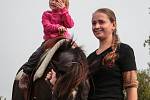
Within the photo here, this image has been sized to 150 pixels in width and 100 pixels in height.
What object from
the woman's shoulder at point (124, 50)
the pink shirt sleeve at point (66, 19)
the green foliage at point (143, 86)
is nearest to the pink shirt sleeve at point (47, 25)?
the pink shirt sleeve at point (66, 19)

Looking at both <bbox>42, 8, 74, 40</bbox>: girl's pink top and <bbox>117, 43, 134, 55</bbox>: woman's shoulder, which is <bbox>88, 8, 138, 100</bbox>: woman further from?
<bbox>42, 8, 74, 40</bbox>: girl's pink top

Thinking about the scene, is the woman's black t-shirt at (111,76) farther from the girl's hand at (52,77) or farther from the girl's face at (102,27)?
the girl's hand at (52,77)

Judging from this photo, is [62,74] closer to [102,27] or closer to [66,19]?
[102,27]

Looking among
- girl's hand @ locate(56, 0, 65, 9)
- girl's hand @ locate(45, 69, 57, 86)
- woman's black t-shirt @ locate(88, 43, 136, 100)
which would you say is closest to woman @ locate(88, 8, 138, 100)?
woman's black t-shirt @ locate(88, 43, 136, 100)

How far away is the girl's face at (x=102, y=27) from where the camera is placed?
427 cm

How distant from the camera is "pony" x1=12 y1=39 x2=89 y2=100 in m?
3.61

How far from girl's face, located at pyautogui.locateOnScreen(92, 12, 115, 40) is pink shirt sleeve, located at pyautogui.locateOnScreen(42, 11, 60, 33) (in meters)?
0.82

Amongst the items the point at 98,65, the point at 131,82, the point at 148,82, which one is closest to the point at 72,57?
the point at 98,65

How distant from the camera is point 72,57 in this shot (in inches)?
152

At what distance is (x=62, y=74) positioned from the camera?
374cm

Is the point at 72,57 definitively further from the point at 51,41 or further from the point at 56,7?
the point at 56,7

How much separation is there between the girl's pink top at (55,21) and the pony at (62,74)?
570 millimetres

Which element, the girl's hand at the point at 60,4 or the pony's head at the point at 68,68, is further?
the girl's hand at the point at 60,4

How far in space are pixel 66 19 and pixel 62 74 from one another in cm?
146
